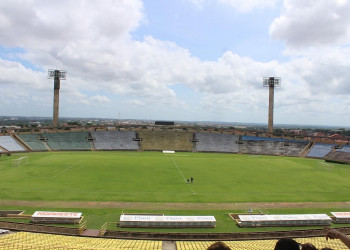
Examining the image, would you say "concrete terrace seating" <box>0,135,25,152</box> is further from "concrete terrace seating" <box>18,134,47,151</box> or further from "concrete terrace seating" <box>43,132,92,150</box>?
"concrete terrace seating" <box>43,132,92,150</box>

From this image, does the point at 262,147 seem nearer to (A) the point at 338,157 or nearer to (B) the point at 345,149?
(A) the point at 338,157

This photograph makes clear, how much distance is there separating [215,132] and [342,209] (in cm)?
6891

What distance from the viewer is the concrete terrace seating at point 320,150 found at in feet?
247

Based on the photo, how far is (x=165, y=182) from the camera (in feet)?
131

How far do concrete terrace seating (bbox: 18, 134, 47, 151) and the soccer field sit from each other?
19.3 metres

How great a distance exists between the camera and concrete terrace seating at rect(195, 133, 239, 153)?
86125mm

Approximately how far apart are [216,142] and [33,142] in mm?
56595

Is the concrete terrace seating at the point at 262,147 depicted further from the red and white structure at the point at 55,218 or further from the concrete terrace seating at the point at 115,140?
the red and white structure at the point at 55,218

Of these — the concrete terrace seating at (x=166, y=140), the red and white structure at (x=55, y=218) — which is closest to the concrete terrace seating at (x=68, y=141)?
the concrete terrace seating at (x=166, y=140)

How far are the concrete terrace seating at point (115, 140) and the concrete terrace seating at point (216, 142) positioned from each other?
21.5 m

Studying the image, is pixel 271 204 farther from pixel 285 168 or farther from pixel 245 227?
pixel 285 168

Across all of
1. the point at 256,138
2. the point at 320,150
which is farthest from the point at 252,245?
the point at 256,138

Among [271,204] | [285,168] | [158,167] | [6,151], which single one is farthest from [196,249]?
[6,151]

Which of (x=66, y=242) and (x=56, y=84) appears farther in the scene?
(x=56, y=84)
